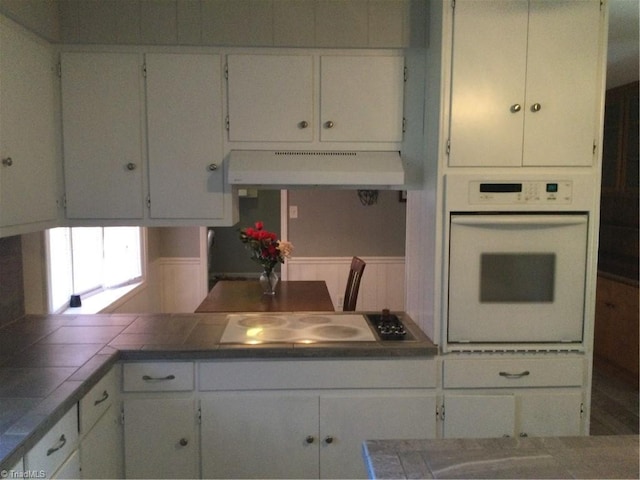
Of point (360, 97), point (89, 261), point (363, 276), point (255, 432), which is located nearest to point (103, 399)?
point (255, 432)

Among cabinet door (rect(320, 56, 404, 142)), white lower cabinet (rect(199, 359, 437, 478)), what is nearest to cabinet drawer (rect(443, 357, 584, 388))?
white lower cabinet (rect(199, 359, 437, 478))

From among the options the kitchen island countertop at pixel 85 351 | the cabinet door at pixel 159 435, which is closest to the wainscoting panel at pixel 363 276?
the kitchen island countertop at pixel 85 351

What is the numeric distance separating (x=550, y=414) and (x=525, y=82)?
1.41m

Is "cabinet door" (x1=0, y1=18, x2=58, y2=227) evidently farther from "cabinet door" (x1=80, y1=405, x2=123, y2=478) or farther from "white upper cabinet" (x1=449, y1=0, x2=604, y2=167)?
"white upper cabinet" (x1=449, y1=0, x2=604, y2=167)

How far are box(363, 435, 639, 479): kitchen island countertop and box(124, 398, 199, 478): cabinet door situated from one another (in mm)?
1078

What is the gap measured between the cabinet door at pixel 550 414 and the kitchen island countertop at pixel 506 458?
0.89 metres

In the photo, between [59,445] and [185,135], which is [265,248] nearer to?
[185,135]

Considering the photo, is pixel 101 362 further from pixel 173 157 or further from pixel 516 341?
pixel 516 341

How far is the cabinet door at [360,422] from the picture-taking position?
2070 millimetres

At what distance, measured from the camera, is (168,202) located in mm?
2285

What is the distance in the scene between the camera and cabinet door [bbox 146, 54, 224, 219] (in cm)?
223

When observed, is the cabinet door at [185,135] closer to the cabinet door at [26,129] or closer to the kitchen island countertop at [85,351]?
the cabinet door at [26,129]

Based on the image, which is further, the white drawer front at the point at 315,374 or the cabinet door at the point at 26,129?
the white drawer front at the point at 315,374

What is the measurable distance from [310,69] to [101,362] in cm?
150
